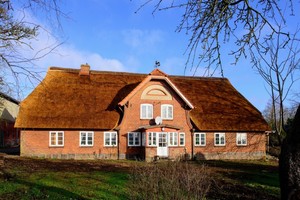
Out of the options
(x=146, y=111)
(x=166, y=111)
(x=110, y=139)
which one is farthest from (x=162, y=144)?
(x=110, y=139)

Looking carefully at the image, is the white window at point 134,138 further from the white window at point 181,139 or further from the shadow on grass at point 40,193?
the shadow on grass at point 40,193

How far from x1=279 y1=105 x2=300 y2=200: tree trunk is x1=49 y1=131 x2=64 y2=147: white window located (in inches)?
1239

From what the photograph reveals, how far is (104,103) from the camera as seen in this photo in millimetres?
36688

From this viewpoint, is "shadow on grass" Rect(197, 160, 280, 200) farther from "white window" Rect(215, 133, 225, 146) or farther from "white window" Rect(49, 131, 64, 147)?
"white window" Rect(49, 131, 64, 147)

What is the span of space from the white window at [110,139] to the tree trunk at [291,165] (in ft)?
103

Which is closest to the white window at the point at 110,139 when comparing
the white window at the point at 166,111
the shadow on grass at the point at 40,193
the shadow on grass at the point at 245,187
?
the white window at the point at 166,111

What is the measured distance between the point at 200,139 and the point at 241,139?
16.2ft

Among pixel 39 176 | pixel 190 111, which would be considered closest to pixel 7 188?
pixel 39 176

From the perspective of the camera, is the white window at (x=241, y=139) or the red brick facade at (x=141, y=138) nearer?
the red brick facade at (x=141, y=138)

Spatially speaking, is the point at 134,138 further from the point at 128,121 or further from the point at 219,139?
the point at 219,139

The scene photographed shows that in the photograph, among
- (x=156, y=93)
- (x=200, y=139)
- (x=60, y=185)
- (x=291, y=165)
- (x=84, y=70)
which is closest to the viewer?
(x=291, y=165)

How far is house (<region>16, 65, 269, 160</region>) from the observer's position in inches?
1340

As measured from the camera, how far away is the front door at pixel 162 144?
34469 mm

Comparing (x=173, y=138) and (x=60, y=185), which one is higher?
(x=173, y=138)
